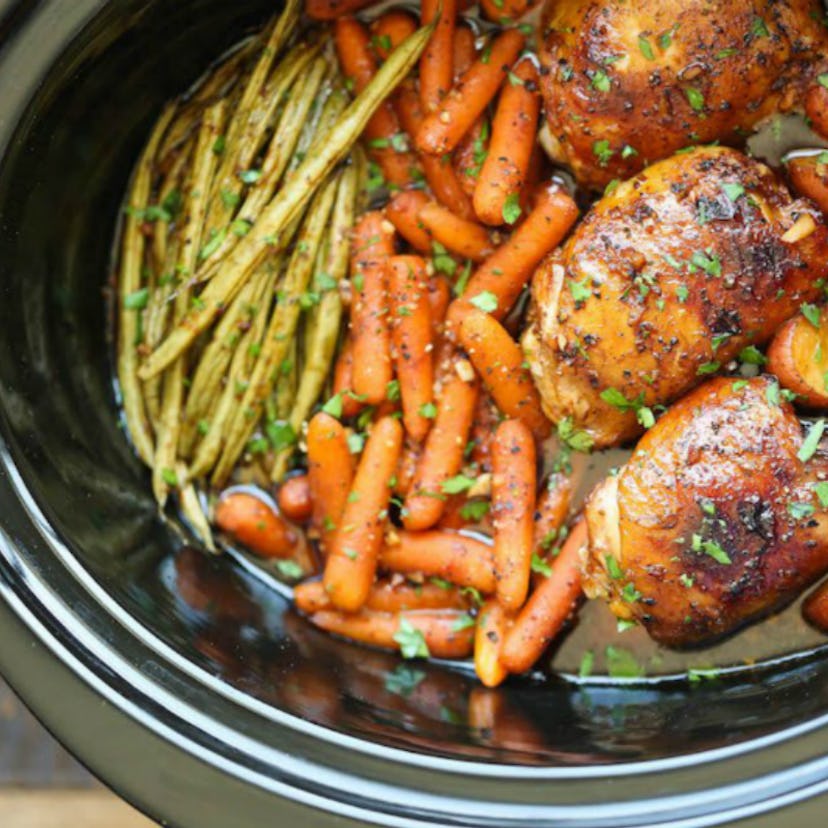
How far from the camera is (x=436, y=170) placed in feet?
10.0

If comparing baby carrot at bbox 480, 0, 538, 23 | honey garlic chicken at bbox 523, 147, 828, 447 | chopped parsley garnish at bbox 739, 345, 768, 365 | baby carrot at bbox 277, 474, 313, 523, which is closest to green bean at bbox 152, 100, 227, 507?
baby carrot at bbox 277, 474, 313, 523

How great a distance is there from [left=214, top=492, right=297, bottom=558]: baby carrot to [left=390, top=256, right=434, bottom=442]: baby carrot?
489mm

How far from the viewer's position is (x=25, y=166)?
274cm

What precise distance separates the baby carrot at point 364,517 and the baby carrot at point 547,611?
45cm

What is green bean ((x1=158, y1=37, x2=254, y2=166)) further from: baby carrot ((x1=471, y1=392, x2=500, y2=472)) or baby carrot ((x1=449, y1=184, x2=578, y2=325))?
baby carrot ((x1=471, y1=392, x2=500, y2=472))

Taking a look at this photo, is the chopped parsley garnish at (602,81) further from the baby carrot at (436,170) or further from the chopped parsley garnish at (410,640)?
the chopped parsley garnish at (410,640)

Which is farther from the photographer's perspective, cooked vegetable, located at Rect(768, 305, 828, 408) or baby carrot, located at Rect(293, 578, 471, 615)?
baby carrot, located at Rect(293, 578, 471, 615)

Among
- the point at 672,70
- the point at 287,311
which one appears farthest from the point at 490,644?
the point at 672,70

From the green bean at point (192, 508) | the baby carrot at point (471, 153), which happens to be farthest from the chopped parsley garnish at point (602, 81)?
the green bean at point (192, 508)

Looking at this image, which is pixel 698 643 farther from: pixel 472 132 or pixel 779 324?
pixel 472 132

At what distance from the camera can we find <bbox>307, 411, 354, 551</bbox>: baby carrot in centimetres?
308

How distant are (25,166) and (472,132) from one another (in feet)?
3.82

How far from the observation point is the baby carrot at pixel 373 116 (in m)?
3.10

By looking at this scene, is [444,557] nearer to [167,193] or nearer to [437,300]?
[437,300]
